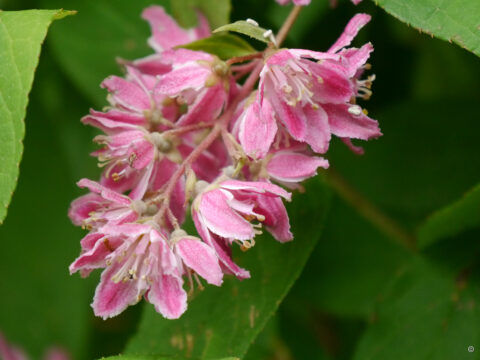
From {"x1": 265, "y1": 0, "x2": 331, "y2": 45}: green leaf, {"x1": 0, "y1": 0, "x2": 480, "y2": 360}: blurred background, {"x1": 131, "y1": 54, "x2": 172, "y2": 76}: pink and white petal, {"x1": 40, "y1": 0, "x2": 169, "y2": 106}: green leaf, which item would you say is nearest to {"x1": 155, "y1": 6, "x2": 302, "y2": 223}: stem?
{"x1": 131, "y1": 54, "x2": 172, "y2": 76}: pink and white petal

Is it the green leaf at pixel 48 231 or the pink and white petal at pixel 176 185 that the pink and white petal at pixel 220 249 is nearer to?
the pink and white petal at pixel 176 185

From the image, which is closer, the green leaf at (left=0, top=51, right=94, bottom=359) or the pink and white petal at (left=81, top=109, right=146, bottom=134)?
the pink and white petal at (left=81, top=109, right=146, bottom=134)

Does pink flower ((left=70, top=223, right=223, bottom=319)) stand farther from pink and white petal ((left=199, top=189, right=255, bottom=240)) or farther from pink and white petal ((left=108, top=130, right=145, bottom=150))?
pink and white petal ((left=108, top=130, right=145, bottom=150))

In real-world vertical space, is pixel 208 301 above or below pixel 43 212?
above

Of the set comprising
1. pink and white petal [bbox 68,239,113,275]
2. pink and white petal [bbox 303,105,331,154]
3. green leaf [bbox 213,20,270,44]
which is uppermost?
green leaf [bbox 213,20,270,44]

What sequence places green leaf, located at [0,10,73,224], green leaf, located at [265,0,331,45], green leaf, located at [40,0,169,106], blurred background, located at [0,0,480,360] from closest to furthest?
green leaf, located at [0,10,73,224], blurred background, located at [0,0,480,360], green leaf, located at [265,0,331,45], green leaf, located at [40,0,169,106]

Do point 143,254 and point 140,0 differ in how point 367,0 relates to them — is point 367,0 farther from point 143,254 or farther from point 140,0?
point 143,254

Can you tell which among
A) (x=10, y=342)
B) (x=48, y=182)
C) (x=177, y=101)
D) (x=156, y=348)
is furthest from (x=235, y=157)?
(x=10, y=342)
